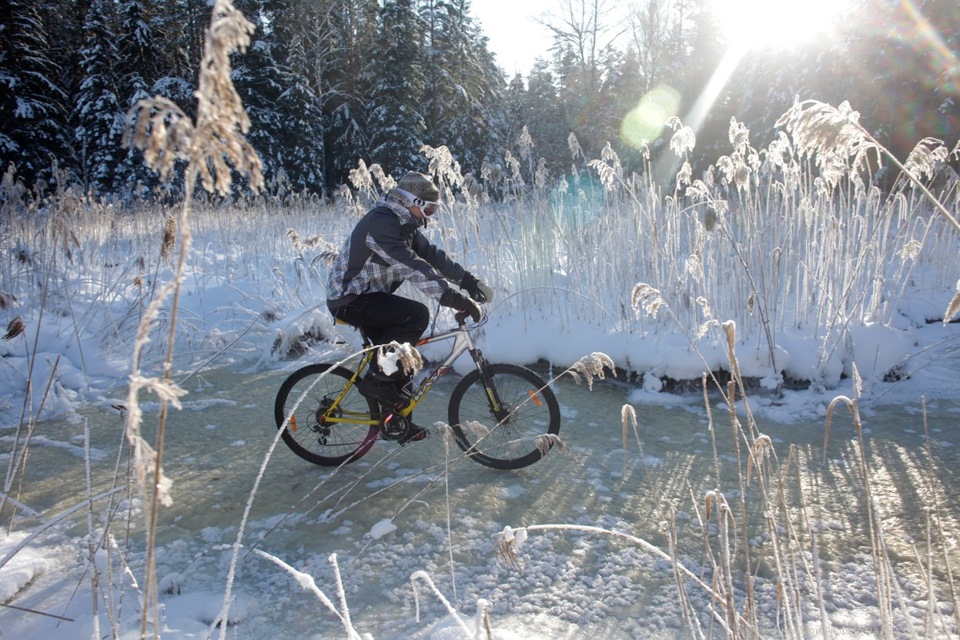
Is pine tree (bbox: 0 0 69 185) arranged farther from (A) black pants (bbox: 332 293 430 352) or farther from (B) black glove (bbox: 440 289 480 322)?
(B) black glove (bbox: 440 289 480 322)

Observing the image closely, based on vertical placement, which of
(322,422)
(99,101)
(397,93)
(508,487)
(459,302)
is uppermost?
(397,93)

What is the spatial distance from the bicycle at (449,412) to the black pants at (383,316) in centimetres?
8

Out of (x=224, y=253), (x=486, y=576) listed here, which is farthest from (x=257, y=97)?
(x=486, y=576)

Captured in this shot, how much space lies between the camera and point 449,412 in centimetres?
346

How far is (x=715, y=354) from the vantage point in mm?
4438

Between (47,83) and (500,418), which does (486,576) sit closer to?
(500,418)

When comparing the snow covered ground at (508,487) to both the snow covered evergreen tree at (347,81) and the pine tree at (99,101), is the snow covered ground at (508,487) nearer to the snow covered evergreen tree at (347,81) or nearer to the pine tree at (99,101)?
the pine tree at (99,101)

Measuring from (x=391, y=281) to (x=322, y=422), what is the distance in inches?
36.9

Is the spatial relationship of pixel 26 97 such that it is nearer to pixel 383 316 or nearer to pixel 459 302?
pixel 383 316

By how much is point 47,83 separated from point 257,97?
6.76m

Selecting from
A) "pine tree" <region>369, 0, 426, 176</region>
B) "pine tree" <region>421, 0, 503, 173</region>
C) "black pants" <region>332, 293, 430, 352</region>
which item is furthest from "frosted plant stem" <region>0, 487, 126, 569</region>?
"pine tree" <region>421, 0, 503, 173</region>

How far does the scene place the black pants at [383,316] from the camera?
3.38 m

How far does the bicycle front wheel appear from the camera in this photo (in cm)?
331

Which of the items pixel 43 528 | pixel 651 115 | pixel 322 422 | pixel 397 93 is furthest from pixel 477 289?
pixel 397 93
